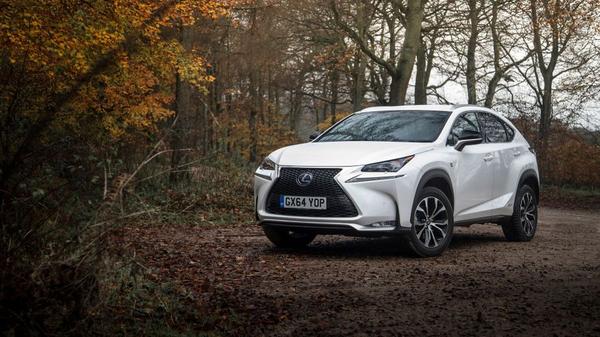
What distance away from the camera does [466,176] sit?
32.1 feet

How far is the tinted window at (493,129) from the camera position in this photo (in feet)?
35.3

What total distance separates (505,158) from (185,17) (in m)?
8.81

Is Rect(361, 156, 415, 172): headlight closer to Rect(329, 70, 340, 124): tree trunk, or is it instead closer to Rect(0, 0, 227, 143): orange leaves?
Rect(0, 0, 227, 143): orange leaves

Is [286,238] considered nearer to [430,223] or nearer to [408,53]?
[430,223]

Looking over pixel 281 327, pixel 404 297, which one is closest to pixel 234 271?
pixel 404 297

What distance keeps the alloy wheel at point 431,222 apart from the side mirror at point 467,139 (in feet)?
2.96

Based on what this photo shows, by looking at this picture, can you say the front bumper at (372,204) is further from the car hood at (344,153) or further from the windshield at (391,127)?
the windshield at (391,127)

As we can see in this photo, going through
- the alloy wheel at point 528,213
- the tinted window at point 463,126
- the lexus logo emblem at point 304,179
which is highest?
the tinted window at point 463,126

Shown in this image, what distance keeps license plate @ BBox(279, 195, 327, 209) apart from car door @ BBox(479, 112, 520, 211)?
288 centimetres

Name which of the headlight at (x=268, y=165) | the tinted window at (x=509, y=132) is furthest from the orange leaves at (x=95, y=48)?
the tinted window at (x=509, y=132)

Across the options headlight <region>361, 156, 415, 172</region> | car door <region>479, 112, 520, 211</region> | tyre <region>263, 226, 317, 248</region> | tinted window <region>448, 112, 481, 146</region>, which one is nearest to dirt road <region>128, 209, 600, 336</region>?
tyre <region>263, 226, 317, 248</region>

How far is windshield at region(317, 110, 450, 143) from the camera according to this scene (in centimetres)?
960

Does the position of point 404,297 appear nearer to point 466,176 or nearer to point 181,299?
point 181,299

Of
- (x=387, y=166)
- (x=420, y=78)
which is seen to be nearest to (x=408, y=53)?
(x=420, y=78)
